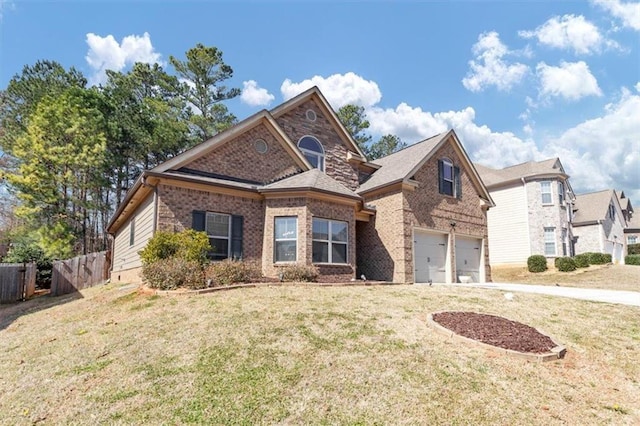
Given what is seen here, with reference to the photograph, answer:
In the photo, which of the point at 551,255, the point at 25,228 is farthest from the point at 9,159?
the point at 551,255

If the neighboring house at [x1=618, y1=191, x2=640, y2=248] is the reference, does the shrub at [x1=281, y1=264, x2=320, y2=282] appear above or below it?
below

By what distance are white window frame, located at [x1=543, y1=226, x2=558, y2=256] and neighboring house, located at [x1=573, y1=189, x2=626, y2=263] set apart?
755 centimetres

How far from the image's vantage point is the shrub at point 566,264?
81.4ft

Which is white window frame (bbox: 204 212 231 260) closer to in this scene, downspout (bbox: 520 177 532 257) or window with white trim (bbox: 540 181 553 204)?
downspout (bbox: 520 177 532 257)

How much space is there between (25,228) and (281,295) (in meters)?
26.2

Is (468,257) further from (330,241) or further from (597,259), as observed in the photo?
(597,259)

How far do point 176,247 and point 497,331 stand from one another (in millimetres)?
8934

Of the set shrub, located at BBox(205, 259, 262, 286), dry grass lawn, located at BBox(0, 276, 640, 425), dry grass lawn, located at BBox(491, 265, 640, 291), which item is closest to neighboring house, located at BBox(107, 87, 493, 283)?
shrub, located at BBox(205, 259, 262, 286)

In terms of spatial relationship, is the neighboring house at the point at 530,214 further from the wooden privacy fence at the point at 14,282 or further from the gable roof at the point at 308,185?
the wooden privacy fence at the point at 14,282

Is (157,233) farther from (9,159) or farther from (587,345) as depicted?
(9,159)

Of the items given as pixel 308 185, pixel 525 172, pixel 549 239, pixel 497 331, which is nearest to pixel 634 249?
pixel 549 239

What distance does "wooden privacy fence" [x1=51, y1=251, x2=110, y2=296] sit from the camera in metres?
18.1

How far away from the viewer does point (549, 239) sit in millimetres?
27609

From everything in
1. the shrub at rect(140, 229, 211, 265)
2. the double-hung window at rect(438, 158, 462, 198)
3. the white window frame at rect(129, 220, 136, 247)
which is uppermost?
the double-hung window at rect(438, 158, 462, 198)
